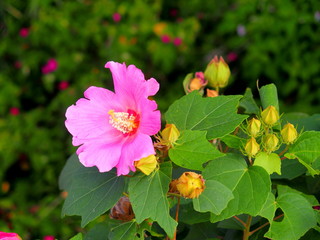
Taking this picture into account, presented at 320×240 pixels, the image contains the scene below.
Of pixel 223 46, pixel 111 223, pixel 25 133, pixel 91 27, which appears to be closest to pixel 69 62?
pixel 91 27

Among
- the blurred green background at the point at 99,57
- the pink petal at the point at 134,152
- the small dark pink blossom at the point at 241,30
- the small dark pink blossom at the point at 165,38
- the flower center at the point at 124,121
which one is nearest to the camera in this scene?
the pink petal at the point at 134,152

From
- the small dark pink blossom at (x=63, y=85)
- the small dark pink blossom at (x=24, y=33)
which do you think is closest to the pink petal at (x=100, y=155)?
the small dark pink blossom at (x=63, y=85)

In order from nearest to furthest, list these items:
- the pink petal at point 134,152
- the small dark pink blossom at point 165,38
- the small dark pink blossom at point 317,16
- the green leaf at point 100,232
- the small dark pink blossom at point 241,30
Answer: the pink petal at point 134,152 → the green leaf at point 100,232 → the small dark pink blossom at point 317,16 → the small dark pink blossom at point 241,30 → the small dark pink blossom at point 165,38

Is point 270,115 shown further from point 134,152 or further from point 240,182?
point 134,152

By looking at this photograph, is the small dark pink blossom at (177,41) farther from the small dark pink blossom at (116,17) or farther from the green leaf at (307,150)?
the green leaf at (307,150)

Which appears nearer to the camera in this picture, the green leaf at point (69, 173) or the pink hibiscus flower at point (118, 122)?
the pink hibiscus flower at point (118, 122)

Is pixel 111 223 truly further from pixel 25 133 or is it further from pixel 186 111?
pixel 25 133

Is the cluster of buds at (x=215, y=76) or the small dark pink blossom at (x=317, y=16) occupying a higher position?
the cluster of buds at (x=215, y=76)

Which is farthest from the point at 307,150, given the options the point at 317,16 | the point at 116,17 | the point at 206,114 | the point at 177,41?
the point at 116,17
